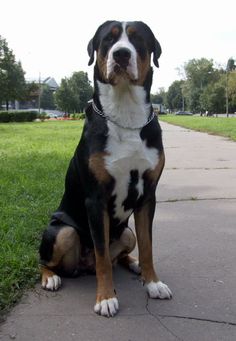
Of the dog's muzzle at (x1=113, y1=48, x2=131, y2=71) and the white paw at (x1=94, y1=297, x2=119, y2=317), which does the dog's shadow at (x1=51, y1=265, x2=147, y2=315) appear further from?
the dog's muzzle at (x1=113, y1=48, x2=131, y2=71)

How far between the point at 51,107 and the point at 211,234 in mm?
115369

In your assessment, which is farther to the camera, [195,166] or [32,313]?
[195,166]

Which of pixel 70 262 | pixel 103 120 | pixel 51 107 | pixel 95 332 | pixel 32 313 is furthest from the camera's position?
pixel 51 107

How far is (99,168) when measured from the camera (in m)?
3.51

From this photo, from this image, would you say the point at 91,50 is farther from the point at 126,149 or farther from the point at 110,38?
the point at 126,149

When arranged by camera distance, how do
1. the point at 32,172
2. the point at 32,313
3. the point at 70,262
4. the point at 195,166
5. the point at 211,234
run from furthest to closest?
the point at 195,166 → the point at 32,172 → the point at 211,234 → the point at 70,262 → the point at 32,313

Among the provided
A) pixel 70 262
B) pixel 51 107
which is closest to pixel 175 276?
pixel 70 262

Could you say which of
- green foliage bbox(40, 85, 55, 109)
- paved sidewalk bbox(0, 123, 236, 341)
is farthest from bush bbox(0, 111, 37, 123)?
green foliage bbox(40, 85, 55, 109)

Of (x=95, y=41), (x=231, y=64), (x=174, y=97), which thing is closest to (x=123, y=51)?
(x=95, y=41)

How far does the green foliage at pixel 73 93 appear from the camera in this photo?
84.5m

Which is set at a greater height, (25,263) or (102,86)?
(102,86)

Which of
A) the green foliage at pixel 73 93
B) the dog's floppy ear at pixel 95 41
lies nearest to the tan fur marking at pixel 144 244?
the dog's floppy ear at pixel 95 41

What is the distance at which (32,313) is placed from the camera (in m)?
3.39

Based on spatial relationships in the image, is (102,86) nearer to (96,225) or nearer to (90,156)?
(90,156)
